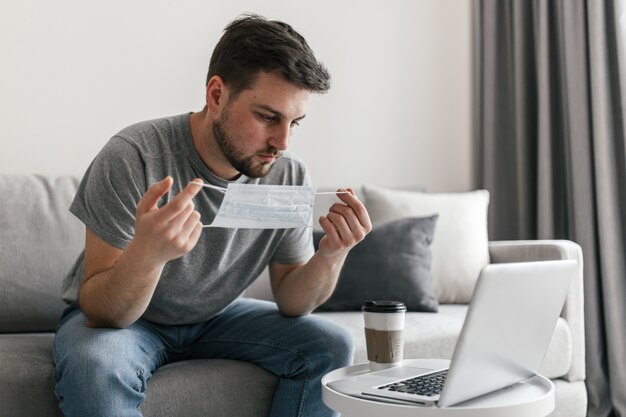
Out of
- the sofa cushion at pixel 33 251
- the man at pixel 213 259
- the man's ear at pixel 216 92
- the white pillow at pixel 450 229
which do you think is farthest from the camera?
the white pillow at pixel 450 229

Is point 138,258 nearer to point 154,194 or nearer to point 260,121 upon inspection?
point 154,194

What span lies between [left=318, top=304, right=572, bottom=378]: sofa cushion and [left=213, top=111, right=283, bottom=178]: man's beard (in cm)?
57

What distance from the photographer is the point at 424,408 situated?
3.99 ft

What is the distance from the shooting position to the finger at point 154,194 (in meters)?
1.36

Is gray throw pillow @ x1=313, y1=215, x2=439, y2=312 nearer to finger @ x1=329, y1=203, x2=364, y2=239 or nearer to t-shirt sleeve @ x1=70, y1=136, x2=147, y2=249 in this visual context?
finger @ x1=329, y1=203, x2=364, y2=239

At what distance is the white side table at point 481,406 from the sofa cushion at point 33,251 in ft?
3.24

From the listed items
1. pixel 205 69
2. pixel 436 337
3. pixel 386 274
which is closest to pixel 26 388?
pixel 436 337

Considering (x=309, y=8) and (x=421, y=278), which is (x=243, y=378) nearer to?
(x=421, y=278)

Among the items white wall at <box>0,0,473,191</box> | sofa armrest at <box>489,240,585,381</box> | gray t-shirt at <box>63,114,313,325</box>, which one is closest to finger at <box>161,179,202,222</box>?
gray t-shirt at <box>63,114,313,325</box>

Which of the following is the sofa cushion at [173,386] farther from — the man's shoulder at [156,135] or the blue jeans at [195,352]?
the man's shoulder at [156,135]

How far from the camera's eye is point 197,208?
173 cm

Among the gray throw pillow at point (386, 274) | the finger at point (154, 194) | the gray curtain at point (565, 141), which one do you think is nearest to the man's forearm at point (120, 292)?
the finger at point (154, 194)

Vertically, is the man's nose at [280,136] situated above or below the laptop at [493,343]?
above

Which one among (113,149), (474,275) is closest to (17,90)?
(113,149)
